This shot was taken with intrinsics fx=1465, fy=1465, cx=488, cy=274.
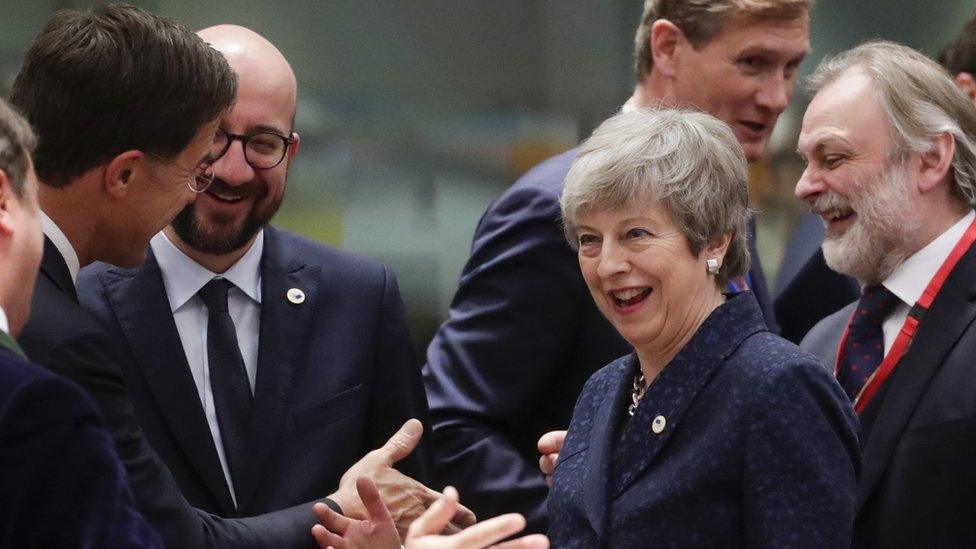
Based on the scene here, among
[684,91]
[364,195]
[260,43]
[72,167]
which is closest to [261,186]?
[260,43]

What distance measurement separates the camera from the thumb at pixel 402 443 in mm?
2775

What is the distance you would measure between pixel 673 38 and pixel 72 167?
1713 mm

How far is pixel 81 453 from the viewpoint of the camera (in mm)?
1755

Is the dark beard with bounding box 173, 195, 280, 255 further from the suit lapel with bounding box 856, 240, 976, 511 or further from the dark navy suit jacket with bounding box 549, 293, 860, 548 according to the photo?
the suit lapel with bounding box 856, 240, 976, 511

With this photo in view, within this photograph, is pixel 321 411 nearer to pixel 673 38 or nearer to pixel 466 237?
pixel 673 38

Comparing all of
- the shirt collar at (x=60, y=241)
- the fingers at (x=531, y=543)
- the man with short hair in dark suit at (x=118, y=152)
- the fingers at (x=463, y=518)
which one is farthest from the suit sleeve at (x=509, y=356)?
the fingers at (x=531, y=543)

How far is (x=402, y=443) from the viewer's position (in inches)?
109

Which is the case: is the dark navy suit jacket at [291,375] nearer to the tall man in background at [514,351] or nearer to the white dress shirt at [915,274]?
the tall man in background at [514,351]

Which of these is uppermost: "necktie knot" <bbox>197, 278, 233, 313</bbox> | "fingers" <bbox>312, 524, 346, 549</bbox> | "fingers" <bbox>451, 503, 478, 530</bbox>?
"necktie knot" <bbox>197, 278, 233, 313</bbox>

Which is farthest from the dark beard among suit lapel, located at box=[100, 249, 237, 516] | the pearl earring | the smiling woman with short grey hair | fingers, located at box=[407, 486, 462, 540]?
fingers, located at box=[407, 486, 462, 540]

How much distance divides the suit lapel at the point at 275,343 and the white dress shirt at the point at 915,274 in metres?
1.23

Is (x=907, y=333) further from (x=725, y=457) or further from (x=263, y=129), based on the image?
(x=263, y=129)

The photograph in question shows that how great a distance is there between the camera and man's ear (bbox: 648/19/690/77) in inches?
143

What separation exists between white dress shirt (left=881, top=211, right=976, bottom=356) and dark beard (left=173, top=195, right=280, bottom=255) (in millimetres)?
1362
